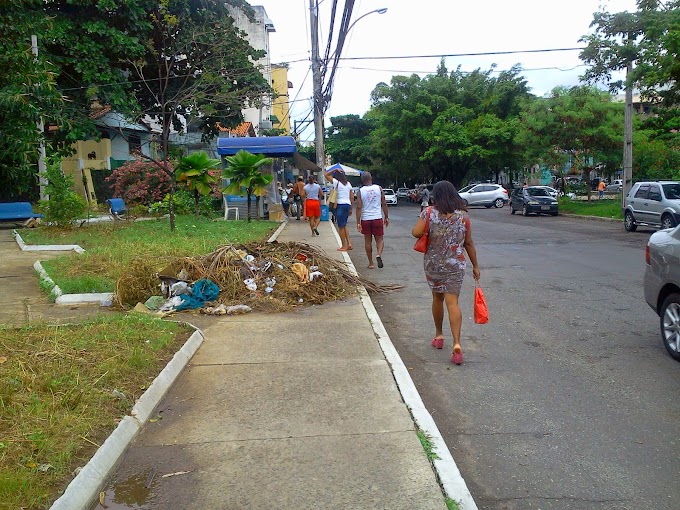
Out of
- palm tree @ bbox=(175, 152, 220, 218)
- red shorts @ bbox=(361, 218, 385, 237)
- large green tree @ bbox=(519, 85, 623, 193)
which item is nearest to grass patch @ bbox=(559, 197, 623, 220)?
large green tree @ bbox=(519, 85, 623, 193)

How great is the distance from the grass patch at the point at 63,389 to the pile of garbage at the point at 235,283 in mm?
1305

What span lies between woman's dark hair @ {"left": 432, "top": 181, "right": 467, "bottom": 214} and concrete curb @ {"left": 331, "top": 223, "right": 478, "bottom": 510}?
1462 millimetres

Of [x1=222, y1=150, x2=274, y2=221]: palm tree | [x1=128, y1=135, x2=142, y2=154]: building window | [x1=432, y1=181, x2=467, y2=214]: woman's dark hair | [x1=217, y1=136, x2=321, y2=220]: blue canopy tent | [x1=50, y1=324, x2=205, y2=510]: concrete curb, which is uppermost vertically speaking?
[x1=128, y1=135, x2=142, y2=154]: building window

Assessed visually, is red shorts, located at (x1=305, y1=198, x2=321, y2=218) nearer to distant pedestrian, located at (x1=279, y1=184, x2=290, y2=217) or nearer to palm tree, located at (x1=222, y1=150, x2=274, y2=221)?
palm tree, located at (x1=222, y1=150, x2=274, y2=221)

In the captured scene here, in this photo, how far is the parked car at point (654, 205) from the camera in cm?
1830

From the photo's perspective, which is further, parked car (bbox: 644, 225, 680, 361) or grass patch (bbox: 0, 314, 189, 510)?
parked car (bbox: 644, 225, 680, 361)

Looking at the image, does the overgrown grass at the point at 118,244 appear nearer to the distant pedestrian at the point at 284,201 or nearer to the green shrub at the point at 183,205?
the green shrub at the point at 183,205

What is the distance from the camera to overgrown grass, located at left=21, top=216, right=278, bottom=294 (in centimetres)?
940

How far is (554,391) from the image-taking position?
210 inches

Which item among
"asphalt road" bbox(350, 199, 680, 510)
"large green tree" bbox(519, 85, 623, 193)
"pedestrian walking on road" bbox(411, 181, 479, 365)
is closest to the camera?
"asphalt road" bbox(350, 199, 680, 510)

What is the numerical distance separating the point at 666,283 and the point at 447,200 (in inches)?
88.0

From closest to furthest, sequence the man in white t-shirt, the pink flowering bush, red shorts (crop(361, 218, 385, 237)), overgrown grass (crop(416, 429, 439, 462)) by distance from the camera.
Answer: overgrown grass (crop(416, 429, 439, 462))
the man in white t-shirt
red shorts (crop(361, 218, 385, 237))
the pink flowering bush

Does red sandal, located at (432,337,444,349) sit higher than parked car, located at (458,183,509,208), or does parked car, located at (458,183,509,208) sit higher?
parked car, located at (458,183,509,208)

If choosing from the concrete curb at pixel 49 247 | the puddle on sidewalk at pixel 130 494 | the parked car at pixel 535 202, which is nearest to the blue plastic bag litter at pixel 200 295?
the puddle on sidewalk at pixel 130 494
